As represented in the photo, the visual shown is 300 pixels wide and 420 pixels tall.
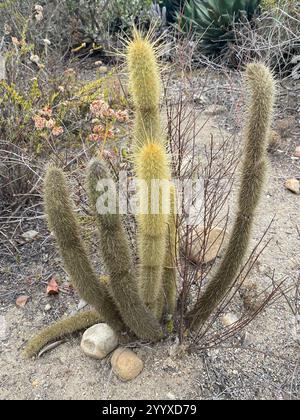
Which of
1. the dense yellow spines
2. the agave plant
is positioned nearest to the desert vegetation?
the dense yellow spines

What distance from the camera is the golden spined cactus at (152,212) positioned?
1.54 metres

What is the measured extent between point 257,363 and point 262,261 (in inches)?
29.1

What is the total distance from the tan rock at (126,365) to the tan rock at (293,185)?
185cm

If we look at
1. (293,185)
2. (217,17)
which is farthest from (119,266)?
(217,17)

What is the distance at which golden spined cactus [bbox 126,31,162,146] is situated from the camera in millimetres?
1748

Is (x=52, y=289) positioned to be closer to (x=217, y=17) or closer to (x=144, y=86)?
(x=144, y=86)

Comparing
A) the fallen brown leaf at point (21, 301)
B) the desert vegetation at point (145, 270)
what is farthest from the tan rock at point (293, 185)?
the fallen brown leaf at point (21, 301)

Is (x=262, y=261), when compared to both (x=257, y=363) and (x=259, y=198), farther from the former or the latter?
(x=259, y=198)

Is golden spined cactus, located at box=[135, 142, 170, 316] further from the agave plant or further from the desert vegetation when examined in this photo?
the agave plant

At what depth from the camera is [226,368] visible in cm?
211

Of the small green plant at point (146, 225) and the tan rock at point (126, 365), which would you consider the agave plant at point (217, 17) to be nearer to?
the small green plant at point (146, 225)

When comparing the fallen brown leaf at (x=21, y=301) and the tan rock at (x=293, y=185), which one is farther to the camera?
the tan rock at (x=293, y=185)

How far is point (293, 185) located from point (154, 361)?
1825 millimetres
